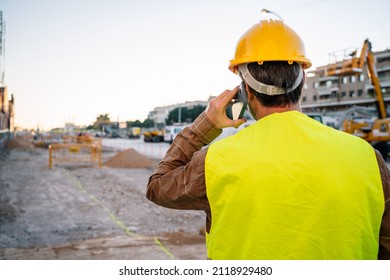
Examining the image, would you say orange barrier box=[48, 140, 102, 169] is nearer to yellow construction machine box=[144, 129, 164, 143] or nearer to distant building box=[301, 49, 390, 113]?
yellow construction machine box=[144, 129, 164, 143]

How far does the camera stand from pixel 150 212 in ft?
19.8

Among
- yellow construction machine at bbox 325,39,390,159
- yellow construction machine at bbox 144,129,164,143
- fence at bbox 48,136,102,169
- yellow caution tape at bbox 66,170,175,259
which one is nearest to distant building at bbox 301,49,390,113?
yellow construction machine at bbox 144,129,164,143

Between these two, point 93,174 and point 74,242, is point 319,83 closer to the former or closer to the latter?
point 93,174

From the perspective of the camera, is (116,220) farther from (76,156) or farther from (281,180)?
(76,156)

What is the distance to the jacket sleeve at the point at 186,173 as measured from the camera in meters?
1.10

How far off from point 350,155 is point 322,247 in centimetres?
27

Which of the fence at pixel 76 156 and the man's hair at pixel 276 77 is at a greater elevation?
the man's hair at pixel 276 77

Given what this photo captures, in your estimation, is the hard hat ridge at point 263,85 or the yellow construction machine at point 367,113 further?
the yellow construction machine at point 367,113

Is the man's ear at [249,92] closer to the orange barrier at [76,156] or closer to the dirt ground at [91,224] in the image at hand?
the dirt ground at [91,224]

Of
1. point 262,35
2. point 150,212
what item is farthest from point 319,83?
point 262,35

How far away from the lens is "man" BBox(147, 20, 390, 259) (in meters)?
1.00

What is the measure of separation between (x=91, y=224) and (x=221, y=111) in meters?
4.54

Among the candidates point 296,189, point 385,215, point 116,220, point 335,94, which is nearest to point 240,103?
point 296,189

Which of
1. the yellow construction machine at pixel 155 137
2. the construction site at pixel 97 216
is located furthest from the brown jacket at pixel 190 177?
the yellow construction machine at pixel 155 137
